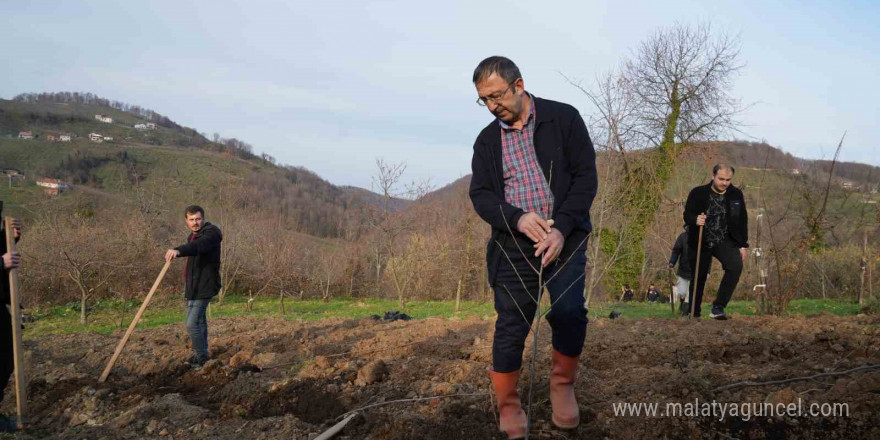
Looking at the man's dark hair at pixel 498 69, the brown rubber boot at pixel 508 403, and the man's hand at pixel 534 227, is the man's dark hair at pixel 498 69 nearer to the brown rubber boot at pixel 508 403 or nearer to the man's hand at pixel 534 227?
the man's hand at pixel 534 227

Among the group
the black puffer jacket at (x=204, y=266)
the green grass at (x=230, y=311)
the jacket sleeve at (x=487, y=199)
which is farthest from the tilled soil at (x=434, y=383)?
the green grass at (x=230, y=311)

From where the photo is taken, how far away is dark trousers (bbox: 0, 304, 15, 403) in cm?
433

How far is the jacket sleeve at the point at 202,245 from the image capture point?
5.86 m

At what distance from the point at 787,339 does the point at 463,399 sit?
322 cm

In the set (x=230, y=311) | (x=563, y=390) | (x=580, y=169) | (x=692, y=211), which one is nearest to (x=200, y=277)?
(x=563, y=390)

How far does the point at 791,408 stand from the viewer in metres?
2.75

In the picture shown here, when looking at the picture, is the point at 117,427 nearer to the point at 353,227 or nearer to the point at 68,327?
the point at 68,327

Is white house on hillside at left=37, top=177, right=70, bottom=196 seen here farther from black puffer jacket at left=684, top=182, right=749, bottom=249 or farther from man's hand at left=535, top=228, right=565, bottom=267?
man's hand at left=535, top=228, right=565, bottom=267

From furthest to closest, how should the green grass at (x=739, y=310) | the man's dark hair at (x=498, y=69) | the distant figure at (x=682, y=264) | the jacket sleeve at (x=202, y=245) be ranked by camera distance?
the green grass at (x=739, y=310) → the distant figure at (x=682, y=264) → the jacket sleeve at (x=202, y=245) → the man's dark hair at (x=498, y=69)

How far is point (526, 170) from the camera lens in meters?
3.01

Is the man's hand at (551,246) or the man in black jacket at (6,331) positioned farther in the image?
the man in black jacket at (6,331)

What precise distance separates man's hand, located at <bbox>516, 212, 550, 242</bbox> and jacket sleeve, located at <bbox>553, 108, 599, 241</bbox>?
0.18 meters

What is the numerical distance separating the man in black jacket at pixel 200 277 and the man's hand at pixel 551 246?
176 inches

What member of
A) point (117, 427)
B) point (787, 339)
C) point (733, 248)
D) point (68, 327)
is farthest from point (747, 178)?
point (68, 327)
